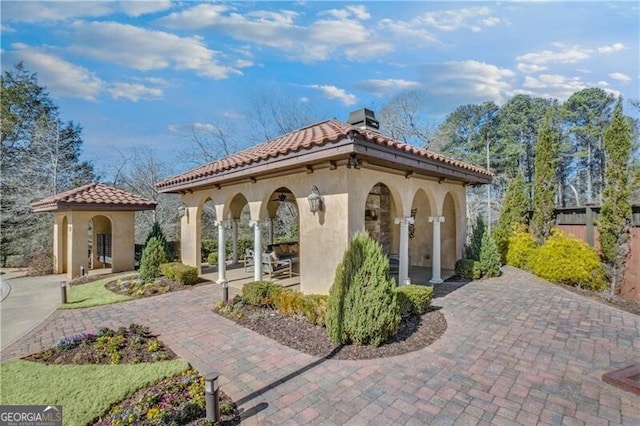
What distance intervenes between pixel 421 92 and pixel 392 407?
91.4ft

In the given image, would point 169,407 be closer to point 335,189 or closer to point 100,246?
point 335,189

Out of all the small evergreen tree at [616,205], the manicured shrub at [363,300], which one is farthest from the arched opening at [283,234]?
the small evergreen tree at [616,205]

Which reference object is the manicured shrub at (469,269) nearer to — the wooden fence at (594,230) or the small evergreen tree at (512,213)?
the small evergreen tree at (512,213)

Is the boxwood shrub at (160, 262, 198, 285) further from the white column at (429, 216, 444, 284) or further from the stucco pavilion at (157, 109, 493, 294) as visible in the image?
the white column at (429, 216, 444, 284)

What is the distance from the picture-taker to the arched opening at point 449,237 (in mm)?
11930

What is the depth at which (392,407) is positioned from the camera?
3.70 metres

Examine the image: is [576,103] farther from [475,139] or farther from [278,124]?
[278,124]

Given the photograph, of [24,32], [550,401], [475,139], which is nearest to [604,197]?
[550,401]

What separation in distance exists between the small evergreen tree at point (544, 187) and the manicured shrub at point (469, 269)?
4485 millimetres

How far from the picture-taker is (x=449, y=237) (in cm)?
1204

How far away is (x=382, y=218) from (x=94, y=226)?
14601mm

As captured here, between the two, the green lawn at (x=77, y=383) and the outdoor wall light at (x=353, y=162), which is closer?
the green lawn at (x=77, y=383)

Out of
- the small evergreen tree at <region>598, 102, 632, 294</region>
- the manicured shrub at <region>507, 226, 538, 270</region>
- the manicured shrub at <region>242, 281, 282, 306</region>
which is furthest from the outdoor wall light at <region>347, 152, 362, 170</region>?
the small evergreen tree at <region>598, 102, 632, 294</region>

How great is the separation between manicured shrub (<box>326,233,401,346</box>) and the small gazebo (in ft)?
39.6
